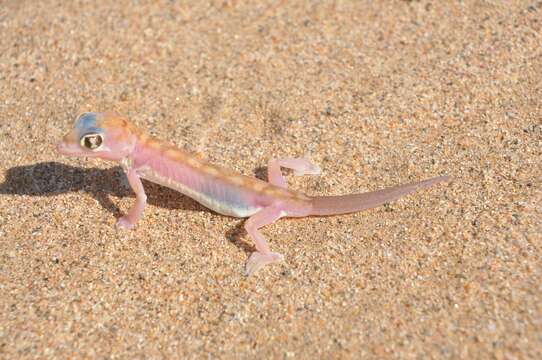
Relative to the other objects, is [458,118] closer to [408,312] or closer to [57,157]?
[408,312]

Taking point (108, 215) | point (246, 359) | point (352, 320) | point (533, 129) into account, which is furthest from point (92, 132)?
point (533, 129)

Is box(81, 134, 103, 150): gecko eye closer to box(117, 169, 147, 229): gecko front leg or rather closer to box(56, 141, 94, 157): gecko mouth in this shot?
box(56, 141, 94, 157): gecko mouth

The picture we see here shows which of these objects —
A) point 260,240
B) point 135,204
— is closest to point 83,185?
point 135,204

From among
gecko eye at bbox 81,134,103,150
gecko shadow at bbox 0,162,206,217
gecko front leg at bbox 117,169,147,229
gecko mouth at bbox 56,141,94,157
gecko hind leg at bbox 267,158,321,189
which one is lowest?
gecko shadow at bbox 0,162,206,217

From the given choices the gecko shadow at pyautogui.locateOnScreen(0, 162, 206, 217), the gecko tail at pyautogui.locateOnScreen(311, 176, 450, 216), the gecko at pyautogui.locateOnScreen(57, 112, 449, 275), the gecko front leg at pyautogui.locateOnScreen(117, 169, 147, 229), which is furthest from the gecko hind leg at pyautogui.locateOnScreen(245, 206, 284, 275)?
the gecko front leg at pyautogui.locateOnScreen(117, 169, 147, 229)

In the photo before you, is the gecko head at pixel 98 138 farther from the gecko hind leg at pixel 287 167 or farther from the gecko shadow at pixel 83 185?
the gecko hind leg at pixel 287 167

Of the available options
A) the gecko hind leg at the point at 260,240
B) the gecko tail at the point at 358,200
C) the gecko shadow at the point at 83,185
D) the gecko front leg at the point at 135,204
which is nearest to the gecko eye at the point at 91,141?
the gecko front leg at the point at 135,204
